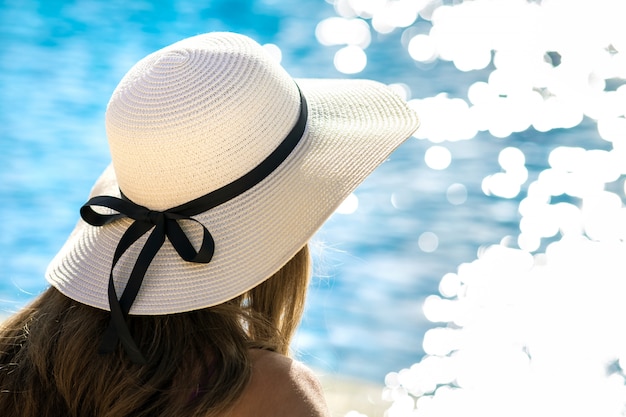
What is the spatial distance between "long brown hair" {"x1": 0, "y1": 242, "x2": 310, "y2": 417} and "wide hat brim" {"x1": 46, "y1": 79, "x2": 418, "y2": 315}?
2.0 inches

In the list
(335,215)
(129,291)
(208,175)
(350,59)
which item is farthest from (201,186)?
(350,59)

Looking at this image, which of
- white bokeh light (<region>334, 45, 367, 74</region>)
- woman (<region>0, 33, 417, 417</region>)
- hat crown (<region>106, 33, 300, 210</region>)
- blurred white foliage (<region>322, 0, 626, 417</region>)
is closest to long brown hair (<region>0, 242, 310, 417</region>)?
woman (<region>0, 33, 417, 417</region>)

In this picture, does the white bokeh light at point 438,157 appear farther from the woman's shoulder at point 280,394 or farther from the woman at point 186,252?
the woman's shoulder at point 280,394

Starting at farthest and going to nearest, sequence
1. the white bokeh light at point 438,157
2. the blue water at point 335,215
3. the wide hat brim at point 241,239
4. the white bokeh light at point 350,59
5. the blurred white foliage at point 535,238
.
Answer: the white bokeh light at point 350,59
the white bokeh light at point 438,157
the blue water at point 335,215
the blurred white foliage at point 535,238
the wide hat brim at point 241,239

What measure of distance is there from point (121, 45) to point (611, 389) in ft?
15.7

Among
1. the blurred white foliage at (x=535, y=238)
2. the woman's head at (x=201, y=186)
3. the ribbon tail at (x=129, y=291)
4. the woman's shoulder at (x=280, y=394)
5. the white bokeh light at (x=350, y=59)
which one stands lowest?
the woman's shoulder at (x=280, y=394)

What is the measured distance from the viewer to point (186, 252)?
58.0 inches

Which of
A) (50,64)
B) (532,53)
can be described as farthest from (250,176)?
(50,64)

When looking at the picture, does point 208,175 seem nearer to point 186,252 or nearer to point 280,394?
point 186,252

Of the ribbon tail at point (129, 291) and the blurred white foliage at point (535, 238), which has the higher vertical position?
the blurred white foliage at point (535, 238)

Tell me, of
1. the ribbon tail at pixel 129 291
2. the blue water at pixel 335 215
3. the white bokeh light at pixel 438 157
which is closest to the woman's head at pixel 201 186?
the ribbon tail at pixel 129 291

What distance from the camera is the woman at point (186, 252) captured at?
1.41m

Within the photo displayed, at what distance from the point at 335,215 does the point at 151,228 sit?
9.77ft

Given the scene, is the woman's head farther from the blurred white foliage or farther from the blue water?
the blurred white foliage
